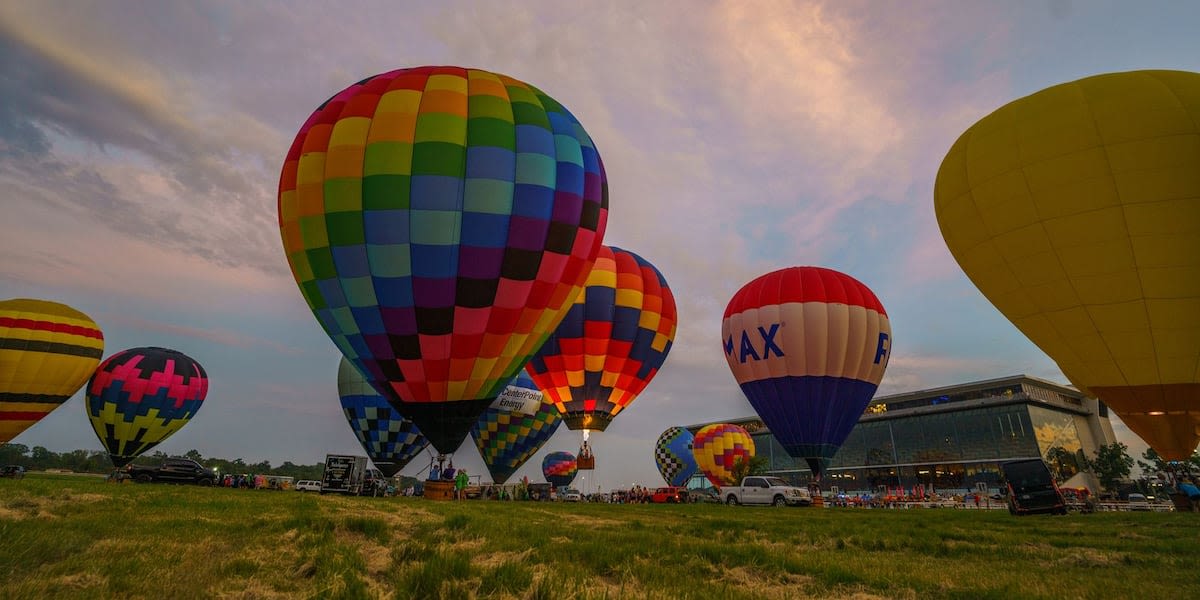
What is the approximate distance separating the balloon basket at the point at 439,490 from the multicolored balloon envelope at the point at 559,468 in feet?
136

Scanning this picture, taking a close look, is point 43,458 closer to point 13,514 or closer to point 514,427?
point 514,427

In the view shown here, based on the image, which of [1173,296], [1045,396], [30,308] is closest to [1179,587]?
[1173,296]

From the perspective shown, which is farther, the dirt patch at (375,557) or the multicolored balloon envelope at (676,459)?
the multicolored balloon envelope at (676,459)

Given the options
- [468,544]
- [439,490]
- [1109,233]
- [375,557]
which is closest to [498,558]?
[468,544]

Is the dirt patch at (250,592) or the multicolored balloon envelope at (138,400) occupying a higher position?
the multicolored balloon envelope at (138,400)

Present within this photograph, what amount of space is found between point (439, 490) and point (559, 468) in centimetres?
4187

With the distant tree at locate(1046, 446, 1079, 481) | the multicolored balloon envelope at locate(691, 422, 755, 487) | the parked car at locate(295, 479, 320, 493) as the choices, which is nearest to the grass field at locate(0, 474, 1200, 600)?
the parked car at locate(295, 479, 320, 493)

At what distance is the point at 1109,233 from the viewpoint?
14.5m

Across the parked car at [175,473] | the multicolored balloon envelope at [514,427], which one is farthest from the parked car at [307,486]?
the multicolored balloon envelope at [514,427]

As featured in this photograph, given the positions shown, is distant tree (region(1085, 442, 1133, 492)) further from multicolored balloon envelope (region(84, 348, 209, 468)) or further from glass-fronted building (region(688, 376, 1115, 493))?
multicolored balloon envelope (region(84, 348, 209, 468))

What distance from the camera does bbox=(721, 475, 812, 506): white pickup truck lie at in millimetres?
23109

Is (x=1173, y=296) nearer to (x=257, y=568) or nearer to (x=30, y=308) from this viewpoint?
(x=257, y=568)

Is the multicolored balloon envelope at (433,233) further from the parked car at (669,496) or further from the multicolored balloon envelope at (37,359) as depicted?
the multicolored balloon envelope at (37,359)

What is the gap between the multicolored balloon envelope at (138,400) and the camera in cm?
3219
